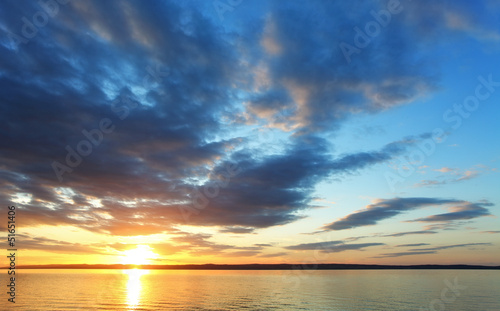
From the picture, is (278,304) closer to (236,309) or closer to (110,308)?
(236,309)

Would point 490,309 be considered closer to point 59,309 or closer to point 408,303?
point 408,303

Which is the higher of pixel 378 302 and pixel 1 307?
pixel 1 307

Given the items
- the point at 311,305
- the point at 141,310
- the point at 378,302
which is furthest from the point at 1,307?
the point at 378,302

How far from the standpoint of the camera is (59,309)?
79.8 meters

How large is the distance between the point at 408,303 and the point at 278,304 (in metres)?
33.4

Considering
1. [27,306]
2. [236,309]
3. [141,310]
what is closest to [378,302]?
[236,309]

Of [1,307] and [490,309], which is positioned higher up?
[1,307]

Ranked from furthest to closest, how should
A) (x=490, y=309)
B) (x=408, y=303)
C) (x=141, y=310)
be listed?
(x=408, y=303), (x=141, y=310), (x=490, y=309)

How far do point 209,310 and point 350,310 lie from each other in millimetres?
32299

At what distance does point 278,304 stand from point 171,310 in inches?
1078

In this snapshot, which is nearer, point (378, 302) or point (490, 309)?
point (490, 309)

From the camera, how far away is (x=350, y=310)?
248 ft


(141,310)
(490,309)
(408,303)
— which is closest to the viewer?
(490,309)

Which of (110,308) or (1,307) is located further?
(110,308)
